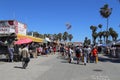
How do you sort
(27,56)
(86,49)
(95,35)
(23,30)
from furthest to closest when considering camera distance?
1. (95,35)
2. (23,30)
3. (86,49)
4. (27,56)

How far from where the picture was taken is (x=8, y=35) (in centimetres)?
2830

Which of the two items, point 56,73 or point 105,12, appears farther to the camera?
point 105,12

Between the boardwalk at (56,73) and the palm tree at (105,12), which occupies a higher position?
the palm tree at (105,12)

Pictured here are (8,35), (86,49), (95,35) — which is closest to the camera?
(86,49)

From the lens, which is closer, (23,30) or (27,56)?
(27,56)

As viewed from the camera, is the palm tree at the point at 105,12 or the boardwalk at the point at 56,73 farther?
the palm tree at the point at 105,12

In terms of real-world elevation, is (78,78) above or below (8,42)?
below

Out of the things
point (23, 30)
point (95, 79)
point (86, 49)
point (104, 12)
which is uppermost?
point (104, 12)

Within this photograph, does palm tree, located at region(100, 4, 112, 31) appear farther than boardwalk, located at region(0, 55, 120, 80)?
Yes

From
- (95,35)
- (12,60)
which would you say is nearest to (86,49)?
(12,60)

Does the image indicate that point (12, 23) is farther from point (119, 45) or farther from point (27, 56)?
point (119, 45)

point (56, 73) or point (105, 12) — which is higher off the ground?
point (105, 12)

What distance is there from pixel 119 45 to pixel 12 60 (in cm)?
2312

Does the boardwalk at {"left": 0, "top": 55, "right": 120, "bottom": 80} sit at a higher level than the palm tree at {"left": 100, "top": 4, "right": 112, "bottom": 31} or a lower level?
lower
